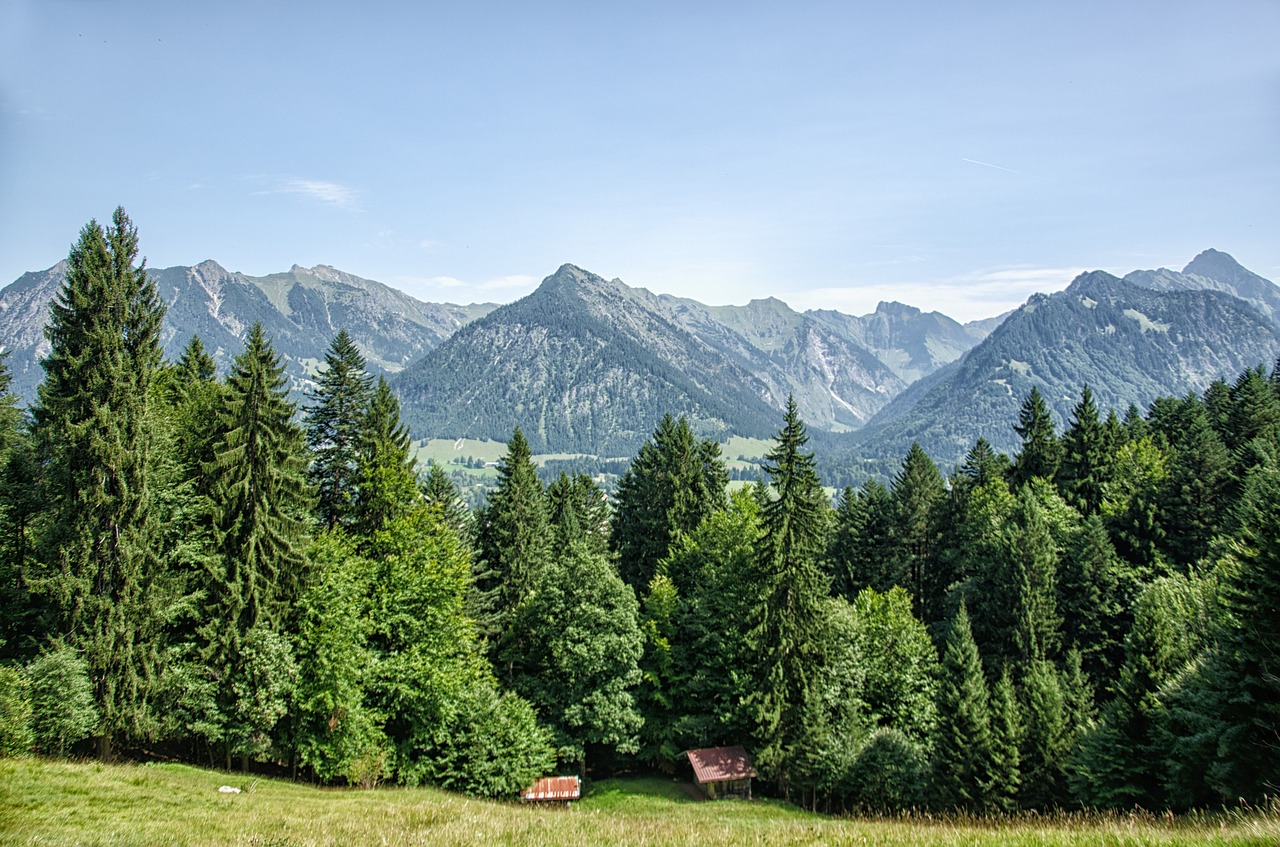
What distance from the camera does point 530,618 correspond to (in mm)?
44625

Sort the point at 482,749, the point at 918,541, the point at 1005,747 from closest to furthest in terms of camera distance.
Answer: the point at 1005,747 → the point at 482,749 → the point at 918,541

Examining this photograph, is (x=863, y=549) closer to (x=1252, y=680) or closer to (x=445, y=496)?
(x=445, y=496)

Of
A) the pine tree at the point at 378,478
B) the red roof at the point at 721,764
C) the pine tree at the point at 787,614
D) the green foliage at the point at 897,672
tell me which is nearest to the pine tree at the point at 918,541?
the green foliage at the point at 897,672

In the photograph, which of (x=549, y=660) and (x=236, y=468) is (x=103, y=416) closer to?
(x=236, y=468)

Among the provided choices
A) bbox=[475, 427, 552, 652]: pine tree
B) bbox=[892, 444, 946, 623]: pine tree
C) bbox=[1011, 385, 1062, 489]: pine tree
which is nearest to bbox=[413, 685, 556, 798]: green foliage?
bbox=[475, 427, 552, 652]: pine tree

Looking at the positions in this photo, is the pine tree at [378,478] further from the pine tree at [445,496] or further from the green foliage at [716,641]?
the green foliage at [716,641]

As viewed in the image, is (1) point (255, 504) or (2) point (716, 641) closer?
(1) point (255, 504)

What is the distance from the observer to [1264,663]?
21.5 meters

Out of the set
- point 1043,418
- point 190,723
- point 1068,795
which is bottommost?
point 1068,795

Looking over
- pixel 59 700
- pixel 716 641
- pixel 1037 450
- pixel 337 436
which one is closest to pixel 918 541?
pixel 1037 450

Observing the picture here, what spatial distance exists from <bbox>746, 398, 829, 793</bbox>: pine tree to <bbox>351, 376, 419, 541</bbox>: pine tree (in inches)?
767

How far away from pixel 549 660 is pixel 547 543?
12.8 meters

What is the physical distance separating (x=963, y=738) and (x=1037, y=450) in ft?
131

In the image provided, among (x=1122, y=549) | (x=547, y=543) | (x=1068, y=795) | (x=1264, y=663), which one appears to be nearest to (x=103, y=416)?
(x=547, y=543)
